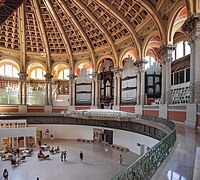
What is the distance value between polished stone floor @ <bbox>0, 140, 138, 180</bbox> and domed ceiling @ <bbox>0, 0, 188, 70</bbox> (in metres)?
10.2

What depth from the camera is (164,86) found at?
15.6m

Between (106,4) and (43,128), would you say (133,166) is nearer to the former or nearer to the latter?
(106,4)

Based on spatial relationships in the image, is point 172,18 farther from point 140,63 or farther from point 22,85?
point 22,85

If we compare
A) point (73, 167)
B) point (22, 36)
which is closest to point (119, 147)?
point (73, 167)

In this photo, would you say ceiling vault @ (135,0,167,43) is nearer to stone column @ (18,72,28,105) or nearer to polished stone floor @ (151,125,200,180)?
polished stone floor @ (151,125,200,180)

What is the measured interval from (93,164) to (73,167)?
155cm

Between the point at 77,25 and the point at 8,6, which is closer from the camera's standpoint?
the point at 8,6

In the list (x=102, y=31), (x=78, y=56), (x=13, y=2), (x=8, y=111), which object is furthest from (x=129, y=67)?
(x=8, y=111)

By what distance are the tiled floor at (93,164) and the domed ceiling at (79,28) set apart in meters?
9.96

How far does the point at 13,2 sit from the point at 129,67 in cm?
1301

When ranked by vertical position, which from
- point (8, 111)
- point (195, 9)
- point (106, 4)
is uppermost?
point (106, 4)

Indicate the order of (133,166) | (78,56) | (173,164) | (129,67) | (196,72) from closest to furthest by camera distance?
(133,166), (173,164), (196,72), (129,67), (78,56)

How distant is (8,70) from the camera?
29.2 metres

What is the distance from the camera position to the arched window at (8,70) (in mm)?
28661
